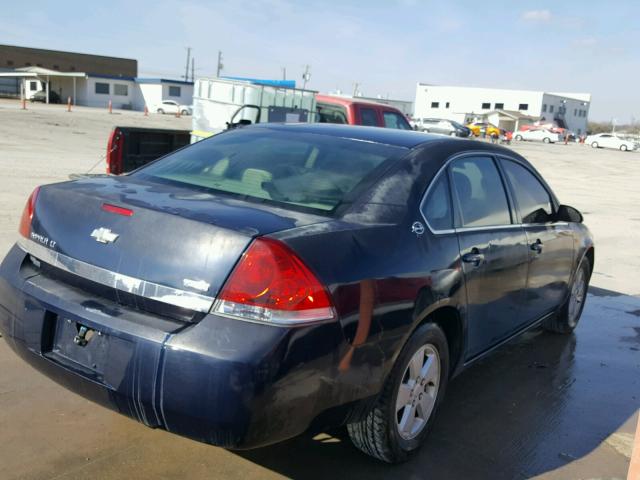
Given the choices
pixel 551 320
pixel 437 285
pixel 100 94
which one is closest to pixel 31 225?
pixel 437 285

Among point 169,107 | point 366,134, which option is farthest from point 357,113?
point 169,107

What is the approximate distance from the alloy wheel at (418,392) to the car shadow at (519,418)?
20 centimetres

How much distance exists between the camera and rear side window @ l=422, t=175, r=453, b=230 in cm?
330

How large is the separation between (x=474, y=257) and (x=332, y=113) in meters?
9.72

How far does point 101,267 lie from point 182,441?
1.13 metres

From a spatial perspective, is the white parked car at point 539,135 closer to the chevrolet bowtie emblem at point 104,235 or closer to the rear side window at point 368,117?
the rear side window at point 368,117

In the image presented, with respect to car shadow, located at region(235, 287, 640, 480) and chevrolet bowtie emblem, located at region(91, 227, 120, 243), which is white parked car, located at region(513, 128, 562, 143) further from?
chevrolet bowtie emblem, located at region(91, 227, 120, 243)

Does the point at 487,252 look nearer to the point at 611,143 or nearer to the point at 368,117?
the point at 368,117

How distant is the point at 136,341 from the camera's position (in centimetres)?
249

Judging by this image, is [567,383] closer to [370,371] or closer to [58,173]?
[370,371]

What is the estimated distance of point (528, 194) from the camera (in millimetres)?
4547

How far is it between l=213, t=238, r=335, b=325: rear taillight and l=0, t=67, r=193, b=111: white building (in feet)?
191

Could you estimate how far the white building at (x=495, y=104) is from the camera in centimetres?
8562

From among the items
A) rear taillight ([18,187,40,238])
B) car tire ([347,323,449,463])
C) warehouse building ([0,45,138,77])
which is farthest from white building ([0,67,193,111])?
car tire ([347,323,449,463])
